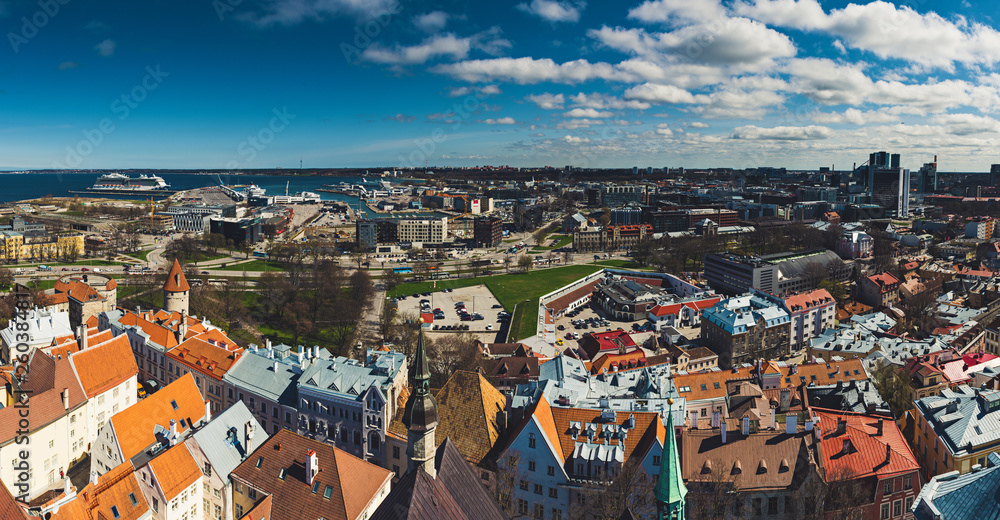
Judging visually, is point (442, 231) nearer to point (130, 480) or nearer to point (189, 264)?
point (189, 264)

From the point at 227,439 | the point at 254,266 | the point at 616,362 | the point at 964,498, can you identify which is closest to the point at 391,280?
the point at 254,266

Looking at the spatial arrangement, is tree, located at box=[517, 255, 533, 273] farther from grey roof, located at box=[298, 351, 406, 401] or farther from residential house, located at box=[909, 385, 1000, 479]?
residential house, located at box=[909, 385, 1000, 479]

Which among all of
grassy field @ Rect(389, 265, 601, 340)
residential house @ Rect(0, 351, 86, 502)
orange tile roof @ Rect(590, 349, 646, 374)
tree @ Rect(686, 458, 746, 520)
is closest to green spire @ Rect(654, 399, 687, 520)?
tree @ Rect(686, 458, 746, 520)

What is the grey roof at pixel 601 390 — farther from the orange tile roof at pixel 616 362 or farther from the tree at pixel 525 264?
the tree at pixel 525 264

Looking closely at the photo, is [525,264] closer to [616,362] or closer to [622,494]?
[616,362]

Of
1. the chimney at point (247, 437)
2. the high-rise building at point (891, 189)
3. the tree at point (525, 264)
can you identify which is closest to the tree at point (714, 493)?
the chimney at point (247, 437)
